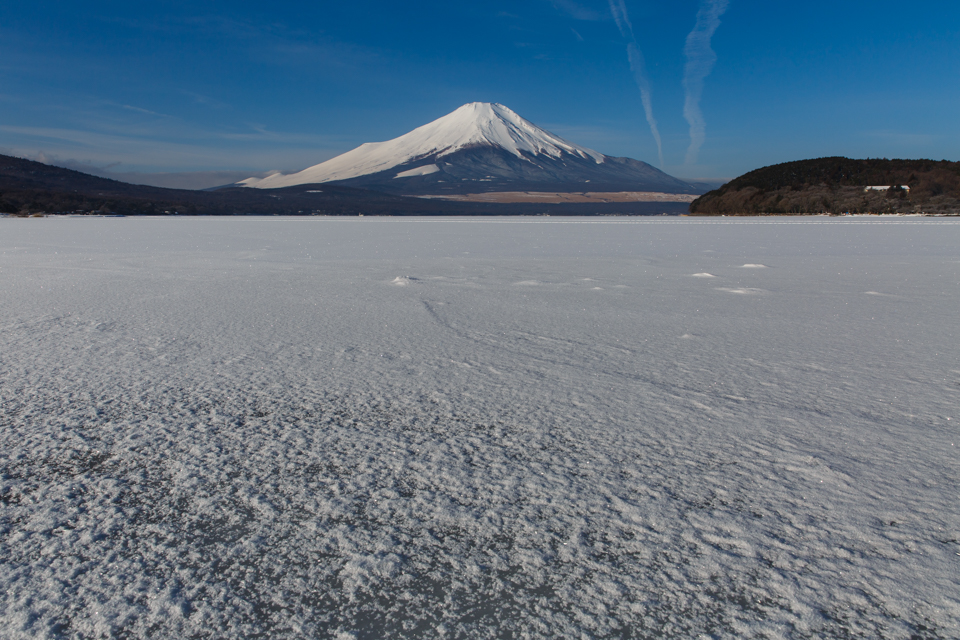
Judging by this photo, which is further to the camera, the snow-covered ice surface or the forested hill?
the forested hill

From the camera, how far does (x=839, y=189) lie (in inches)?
2443

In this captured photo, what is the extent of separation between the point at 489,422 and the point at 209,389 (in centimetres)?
142

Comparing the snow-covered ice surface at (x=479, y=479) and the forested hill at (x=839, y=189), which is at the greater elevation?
the forested hill at (x=839, y=189)

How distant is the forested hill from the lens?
53094mm

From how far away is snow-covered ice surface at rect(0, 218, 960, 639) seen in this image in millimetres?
1357

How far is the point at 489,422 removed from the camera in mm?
2488

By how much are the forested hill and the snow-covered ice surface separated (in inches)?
2189

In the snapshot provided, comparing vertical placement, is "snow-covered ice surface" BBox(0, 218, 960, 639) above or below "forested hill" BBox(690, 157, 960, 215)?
below

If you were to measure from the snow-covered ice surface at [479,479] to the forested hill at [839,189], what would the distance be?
55.6 metres

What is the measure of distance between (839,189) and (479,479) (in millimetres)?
71996

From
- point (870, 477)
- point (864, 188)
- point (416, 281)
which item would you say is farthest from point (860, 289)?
point (864, 188)

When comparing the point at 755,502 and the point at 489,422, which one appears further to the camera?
the point at 489,422

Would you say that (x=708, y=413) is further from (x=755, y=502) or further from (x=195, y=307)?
(x=195, y=307)

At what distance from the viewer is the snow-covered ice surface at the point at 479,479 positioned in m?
1.36
